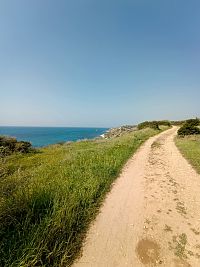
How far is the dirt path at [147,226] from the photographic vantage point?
5.12m

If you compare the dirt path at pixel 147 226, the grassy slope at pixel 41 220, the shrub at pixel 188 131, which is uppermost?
the shrub at pixel 188 131

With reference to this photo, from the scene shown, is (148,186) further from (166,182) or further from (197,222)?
(197,222)

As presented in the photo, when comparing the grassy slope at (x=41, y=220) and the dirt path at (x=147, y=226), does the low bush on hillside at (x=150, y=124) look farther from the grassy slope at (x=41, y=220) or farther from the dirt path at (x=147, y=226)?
the grassy slope at (x=41, y=220)

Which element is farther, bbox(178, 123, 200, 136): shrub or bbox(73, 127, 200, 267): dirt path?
bbox(178, 123, 200, 136): shrub

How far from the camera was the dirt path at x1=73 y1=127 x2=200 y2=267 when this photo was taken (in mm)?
5117

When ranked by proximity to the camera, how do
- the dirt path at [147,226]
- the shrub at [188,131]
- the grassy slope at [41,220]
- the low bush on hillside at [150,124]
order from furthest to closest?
1. the low bush on hillside at [150,124]
2. the shrub at [188,131]
3. the dirt path at [147,226]
4. the grassy slope at [41,220]

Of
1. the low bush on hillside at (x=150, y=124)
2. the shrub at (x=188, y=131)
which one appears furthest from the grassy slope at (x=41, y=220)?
the low bush on hillside at (x=150, y=124)

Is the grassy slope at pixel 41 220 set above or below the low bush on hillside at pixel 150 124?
below

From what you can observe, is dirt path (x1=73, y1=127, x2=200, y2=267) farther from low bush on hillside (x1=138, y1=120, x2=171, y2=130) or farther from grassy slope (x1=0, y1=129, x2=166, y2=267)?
low bush on hillside (x1=138, y1=120, x2=171, y2=130)

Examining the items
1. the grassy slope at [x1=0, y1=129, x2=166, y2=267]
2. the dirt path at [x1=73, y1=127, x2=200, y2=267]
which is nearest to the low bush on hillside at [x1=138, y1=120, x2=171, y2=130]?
the dirt path at [x1=73, y1=127, x2=200, y2=267]

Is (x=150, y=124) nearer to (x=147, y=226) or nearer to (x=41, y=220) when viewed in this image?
(x=147, y=226)

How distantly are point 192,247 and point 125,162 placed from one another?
961cm

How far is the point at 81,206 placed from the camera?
24.0 ft

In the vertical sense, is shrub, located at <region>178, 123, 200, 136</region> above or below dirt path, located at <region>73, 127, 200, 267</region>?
above
